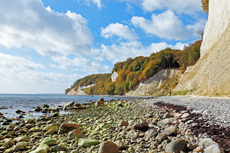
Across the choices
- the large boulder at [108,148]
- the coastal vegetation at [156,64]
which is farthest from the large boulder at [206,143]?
the coastal vegetation at [156,64]

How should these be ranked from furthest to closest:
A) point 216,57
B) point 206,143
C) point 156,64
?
point 156,64 → point 216,57 → point 206,143

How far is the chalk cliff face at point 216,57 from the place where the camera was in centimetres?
1629

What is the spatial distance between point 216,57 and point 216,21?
28.2ft

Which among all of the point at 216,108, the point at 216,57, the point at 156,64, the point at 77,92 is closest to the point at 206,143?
the point at 216,108

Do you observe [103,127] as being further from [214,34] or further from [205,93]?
[214,34]

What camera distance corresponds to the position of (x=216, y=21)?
24.3 metres

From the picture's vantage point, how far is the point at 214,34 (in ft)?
81.9

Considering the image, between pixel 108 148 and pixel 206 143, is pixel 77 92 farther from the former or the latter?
pixel 206 143

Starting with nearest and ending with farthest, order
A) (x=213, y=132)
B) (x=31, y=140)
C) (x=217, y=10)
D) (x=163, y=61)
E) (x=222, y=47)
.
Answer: (x=213, y=132) → (x=31, y=140) → (x=222, y=47) → (x=217, y=10) → (x=163, y=61)

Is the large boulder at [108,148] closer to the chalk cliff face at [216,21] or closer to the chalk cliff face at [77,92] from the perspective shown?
the chalk cliff face at [216,21]

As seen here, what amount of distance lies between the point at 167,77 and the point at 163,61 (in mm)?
8872

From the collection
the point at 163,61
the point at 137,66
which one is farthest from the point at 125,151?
the point at 137,66

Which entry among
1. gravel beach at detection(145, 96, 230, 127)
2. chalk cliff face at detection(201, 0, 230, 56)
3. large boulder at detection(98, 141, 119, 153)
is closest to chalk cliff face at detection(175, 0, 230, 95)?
chalk cliff face at detection(201, 0, 230, 56)

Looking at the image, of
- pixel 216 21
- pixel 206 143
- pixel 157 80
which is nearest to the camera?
pixel 206 143
